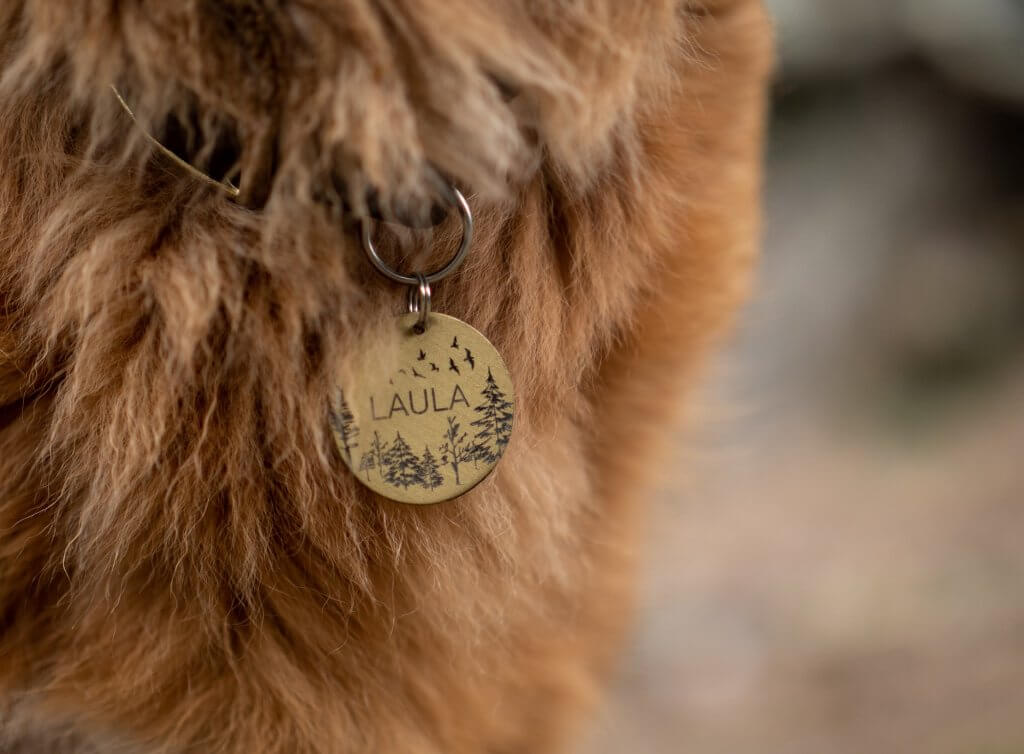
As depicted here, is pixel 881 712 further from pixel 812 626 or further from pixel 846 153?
pixel 846 153

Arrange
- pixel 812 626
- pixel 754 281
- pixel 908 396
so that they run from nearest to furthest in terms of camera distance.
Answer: pixel 754 281 < pixel 812 626 < pixel 908 396

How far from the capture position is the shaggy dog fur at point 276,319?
496 mm

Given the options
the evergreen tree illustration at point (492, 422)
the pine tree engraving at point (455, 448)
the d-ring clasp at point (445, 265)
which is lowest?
the pine tree engraving at point (455, 448)

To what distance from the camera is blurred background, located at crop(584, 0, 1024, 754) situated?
1249 millimetres

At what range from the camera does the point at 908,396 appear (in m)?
1.69

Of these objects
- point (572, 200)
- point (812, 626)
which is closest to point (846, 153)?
point (812, 626)

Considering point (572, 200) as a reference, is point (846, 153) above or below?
below

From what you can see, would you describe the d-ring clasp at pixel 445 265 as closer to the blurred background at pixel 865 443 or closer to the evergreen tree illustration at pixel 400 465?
the evergreen tree illustration at pixel 400 465

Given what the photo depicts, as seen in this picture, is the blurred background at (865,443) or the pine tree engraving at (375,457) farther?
the blurred background at (865,443)

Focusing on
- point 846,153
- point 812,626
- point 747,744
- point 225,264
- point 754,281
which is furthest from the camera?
point 846,153

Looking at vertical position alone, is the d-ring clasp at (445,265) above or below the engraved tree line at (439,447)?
above

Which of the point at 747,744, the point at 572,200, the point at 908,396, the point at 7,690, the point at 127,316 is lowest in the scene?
the point at 747,744

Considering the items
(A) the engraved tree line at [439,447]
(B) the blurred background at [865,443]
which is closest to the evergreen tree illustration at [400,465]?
(A) the engraved tree line at [439,447]

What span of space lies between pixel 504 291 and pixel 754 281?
38 cm
